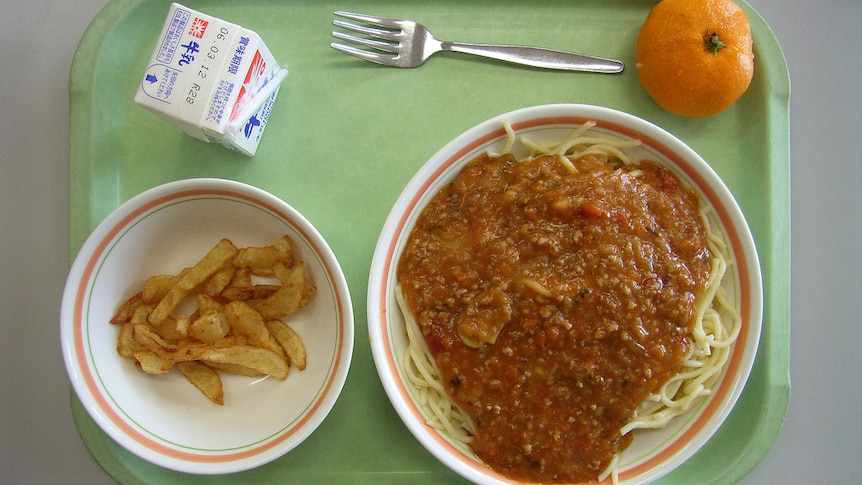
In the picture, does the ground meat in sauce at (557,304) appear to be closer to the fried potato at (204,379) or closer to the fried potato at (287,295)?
the fried potato at (287,295)

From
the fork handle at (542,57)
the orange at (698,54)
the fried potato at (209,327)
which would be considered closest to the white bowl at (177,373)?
the fried potato at (209,327)

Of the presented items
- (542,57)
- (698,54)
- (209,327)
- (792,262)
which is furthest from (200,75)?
(792,262)

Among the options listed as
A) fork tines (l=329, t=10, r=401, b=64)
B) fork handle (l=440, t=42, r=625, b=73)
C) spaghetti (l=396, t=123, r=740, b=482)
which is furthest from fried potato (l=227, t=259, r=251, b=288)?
fork handle (l=440, t=42, r=625, b=73)

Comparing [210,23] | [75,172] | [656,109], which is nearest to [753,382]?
[656,109]

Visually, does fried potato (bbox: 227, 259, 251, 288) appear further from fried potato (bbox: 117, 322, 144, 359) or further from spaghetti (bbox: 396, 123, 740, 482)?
spaghetti (bbox: 396, 123, 740, 482)

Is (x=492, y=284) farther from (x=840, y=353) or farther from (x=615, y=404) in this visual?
(x=840, y=353)

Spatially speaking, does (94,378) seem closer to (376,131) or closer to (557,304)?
(376,131)

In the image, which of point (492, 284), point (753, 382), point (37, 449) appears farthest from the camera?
point (37, 449)
